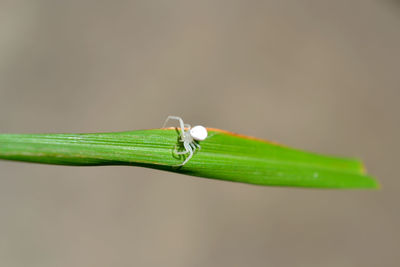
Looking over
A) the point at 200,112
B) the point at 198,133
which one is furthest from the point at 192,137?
the point at 200,112

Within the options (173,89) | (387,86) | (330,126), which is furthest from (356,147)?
(173,89)

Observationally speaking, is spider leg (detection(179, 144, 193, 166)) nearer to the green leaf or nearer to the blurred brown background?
the green leaf

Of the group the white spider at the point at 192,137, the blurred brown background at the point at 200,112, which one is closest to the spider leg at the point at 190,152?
the white spider at the point at 192,137

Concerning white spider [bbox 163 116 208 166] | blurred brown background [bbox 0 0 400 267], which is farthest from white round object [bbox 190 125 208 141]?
blurred brown background [bbox 0 0 400 267]

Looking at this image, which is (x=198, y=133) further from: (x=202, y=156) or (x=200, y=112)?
(x=200, y=112)

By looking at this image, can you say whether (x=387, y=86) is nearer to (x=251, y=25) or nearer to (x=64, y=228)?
(x=251, y=25)

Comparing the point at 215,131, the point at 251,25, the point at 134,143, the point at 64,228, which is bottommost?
the point at 134,143

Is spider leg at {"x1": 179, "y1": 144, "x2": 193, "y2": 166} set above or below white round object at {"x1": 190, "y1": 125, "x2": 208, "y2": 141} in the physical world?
below
